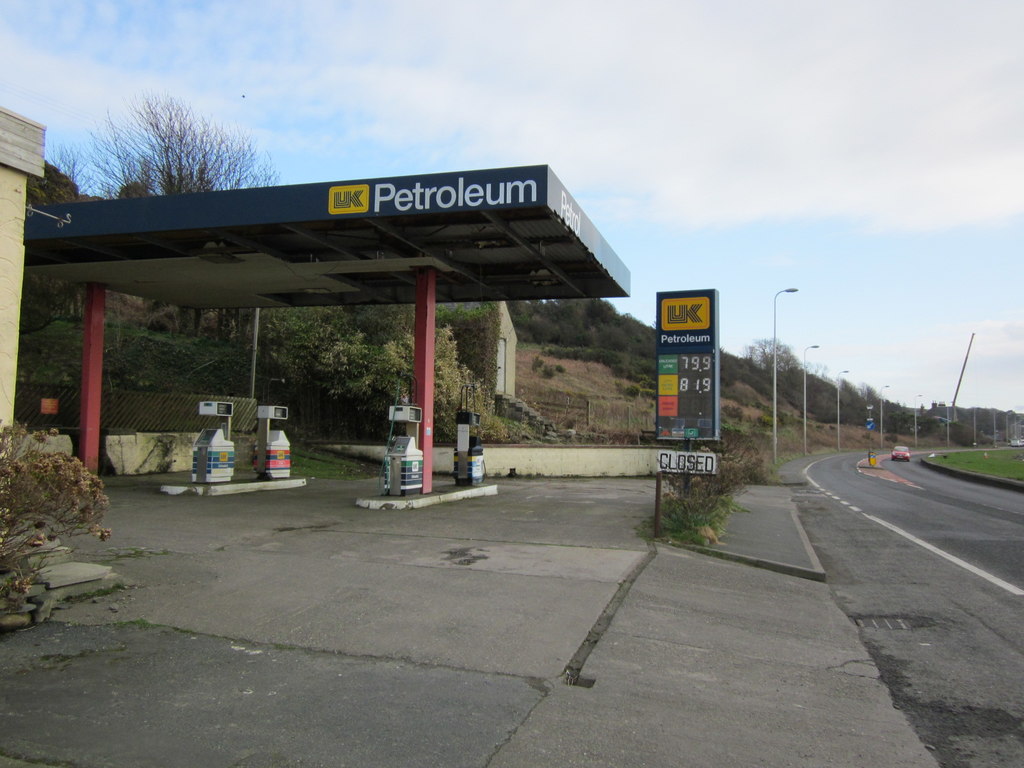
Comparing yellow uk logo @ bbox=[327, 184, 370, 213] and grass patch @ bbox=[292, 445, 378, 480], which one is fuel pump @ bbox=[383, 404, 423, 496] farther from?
grass patch @ bbox=[292, 445, 378, 480]

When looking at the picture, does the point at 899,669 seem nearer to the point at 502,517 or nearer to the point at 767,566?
the point at 767,566

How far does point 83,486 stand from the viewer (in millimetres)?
5652

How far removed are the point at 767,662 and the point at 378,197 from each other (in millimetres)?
9035

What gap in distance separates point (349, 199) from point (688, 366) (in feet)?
20.5

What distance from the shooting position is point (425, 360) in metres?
15.2

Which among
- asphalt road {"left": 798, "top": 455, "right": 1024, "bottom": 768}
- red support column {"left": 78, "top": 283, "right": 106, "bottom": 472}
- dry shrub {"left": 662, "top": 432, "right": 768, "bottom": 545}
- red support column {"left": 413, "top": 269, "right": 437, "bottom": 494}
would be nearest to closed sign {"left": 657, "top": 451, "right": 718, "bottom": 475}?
dry shrub {"left": 662, "top": 432, "right": 768, "bottom": 545}

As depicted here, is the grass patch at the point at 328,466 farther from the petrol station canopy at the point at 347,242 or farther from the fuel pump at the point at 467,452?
the petrol station canopy at the point at 347,242

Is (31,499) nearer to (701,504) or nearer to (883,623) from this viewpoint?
(883,623)

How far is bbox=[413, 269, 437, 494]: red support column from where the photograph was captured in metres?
15.2

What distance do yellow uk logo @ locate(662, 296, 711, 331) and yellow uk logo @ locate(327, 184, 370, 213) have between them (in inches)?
208

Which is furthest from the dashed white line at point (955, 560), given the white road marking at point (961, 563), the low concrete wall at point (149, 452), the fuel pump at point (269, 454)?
the low concrete wall at point (149, 452)

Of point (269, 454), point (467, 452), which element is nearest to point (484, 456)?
point (467, 452)

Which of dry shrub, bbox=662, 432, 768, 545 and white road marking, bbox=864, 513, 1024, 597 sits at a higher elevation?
dry shrub, bbox=662, 432, 768, 545

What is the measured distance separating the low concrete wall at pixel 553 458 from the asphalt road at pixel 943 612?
10038mm
